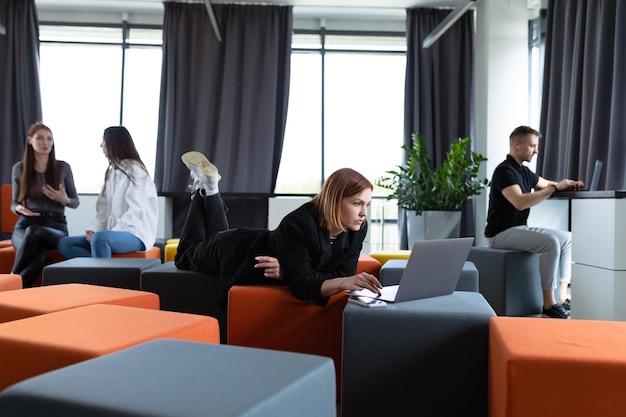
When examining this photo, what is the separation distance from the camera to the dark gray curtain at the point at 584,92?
4.80 m

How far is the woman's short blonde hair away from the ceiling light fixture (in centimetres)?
398

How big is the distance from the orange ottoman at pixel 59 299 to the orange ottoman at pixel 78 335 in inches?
11.2

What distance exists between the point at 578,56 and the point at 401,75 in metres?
2.61

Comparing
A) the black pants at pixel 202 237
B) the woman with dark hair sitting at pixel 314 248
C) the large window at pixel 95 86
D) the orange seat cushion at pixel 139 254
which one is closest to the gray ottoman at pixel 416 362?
the woman with dark hair sitting at pixel 314 248

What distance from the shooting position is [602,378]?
4.95 feet

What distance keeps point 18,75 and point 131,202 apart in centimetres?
408

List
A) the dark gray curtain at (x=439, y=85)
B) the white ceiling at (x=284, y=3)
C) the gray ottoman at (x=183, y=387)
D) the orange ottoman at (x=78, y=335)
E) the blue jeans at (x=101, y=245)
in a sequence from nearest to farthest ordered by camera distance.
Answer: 1. the gray ottoman at (x=183, y=387)
2. the orange ottoman at (x=78, y=335)
3. the blue jeans at (x=101, y=245)
4. the white ceiling at (x=284, y=3)
5. the dark gray curtain at (x=439, y=85)

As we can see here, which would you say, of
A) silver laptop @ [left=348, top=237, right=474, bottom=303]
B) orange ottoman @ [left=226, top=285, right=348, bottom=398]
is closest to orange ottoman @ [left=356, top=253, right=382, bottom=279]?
orange ottoman @ [left=226, top=285, right=348, bottom=398]

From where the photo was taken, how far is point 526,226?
433cm

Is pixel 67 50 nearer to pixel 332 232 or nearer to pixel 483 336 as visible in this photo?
pixel 332 232

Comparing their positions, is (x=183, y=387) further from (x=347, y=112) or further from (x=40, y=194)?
(x=347, y=112)

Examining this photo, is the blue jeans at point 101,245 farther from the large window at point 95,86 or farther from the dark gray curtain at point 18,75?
the dark gray curtain at point 18,75

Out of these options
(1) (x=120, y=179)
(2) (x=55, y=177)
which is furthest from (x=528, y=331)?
(2) (x=55, y=177)

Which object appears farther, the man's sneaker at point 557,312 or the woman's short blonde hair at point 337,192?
the man's sneaker at point 557,312
